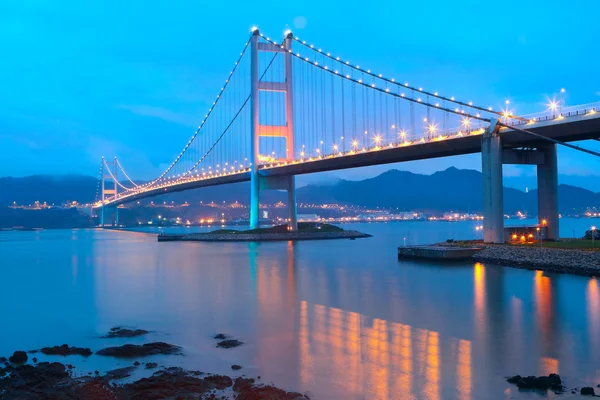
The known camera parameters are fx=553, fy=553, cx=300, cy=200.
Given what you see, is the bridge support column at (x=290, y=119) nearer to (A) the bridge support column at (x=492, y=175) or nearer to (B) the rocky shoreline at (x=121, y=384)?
(A) the bridge support column at (x=492, y=175)

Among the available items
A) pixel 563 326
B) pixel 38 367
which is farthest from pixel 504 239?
pixel 38 367

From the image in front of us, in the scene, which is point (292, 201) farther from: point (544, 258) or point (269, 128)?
point (544, 258)

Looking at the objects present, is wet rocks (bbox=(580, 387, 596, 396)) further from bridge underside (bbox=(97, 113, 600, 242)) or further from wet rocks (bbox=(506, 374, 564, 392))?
bridge underside (bbox=(97, 113, 600, 242))

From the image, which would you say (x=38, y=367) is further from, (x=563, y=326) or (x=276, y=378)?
(x=563, y=326)

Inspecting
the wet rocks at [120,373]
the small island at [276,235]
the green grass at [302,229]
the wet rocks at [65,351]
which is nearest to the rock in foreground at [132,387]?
the wet rocks at [120,373]

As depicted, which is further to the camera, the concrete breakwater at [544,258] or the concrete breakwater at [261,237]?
the concrete breakwater at [261,237]

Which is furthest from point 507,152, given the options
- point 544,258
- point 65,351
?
point 65,351
